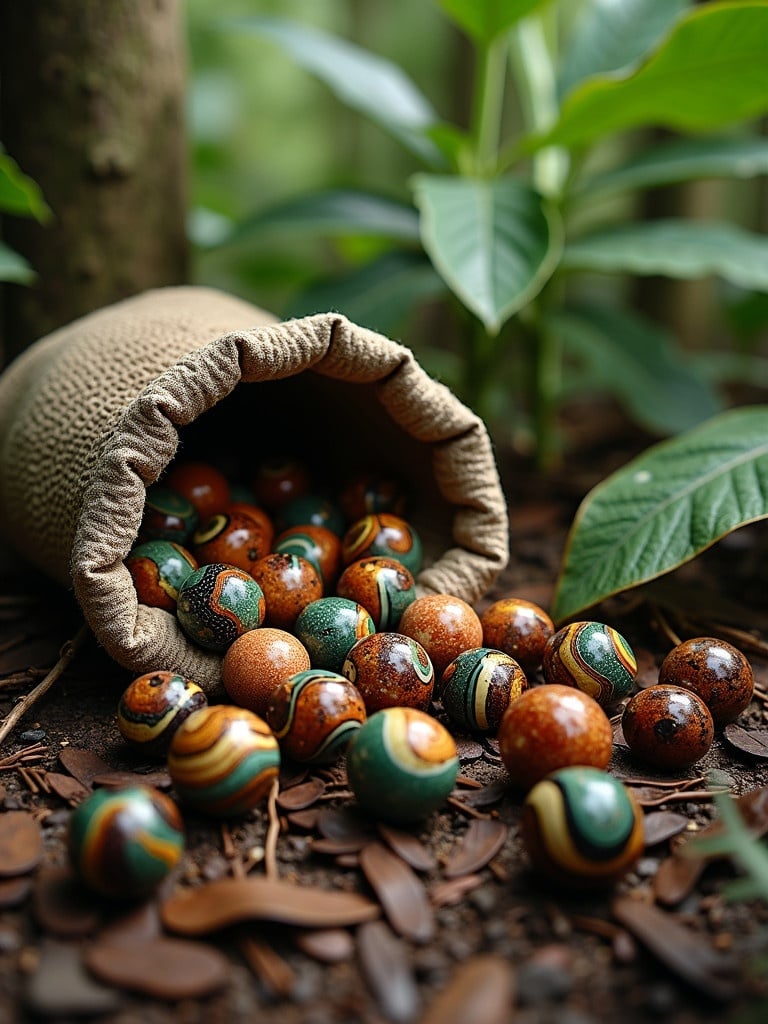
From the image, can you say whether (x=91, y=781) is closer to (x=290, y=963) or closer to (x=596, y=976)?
(x=290, y=963)

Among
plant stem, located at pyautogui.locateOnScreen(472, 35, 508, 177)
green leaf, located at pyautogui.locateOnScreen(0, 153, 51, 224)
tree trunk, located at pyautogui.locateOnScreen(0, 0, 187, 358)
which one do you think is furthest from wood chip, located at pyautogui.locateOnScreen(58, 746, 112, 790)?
plant stem, located at pyautogui.locateOnScreen(472, 35, 508, 177)

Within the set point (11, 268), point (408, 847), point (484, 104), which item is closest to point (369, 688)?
point (408, 847)

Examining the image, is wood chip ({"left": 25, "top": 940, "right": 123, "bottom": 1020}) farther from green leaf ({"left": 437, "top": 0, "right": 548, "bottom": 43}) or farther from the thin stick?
green leaf ({"left": 437, "top": 0, "right": 548, "bottom": 43})

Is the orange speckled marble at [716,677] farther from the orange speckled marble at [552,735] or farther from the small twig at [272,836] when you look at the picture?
the small twig at [272,836]

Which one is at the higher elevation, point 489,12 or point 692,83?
point 489,12

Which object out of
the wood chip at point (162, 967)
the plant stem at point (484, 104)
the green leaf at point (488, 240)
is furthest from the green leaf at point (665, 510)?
the plant stem at point (484, 104)

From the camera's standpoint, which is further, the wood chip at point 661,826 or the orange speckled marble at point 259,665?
the orange speckled marble at point 259,665

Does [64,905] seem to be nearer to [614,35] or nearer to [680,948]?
[680,948]
